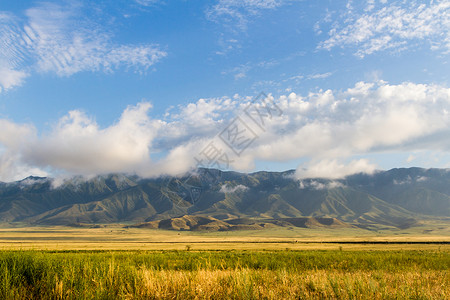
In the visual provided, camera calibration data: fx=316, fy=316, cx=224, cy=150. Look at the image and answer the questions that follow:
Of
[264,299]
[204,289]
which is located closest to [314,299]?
[264,299]

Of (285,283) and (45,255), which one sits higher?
(45,255)

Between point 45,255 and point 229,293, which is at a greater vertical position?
point 45,255

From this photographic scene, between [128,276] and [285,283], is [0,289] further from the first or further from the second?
[285,283]

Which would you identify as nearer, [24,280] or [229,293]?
[229,293]

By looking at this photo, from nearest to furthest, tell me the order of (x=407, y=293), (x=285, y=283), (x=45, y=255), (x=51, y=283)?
(x=407, y=293)
(x=51, y=283)
(x=285, y=283)
(x=45, y=255)

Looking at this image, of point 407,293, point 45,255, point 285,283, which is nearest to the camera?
point 407,293

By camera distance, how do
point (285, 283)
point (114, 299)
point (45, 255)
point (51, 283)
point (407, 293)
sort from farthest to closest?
1. point (45, 255)
2. point (285, 283)
3. point (51, 283)
4. point (407, 293)
5. point (114, 299)

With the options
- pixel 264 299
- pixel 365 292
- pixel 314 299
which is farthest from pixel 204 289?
pixel 365 292

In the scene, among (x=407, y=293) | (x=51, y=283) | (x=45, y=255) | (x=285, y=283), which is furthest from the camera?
(x=45, y=255)

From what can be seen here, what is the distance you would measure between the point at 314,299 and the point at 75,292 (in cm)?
691

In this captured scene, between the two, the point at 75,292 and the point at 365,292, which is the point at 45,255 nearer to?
the point at 75,292

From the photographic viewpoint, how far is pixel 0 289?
9.27 meters

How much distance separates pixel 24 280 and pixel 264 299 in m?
7.96

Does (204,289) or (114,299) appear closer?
(114,299)
